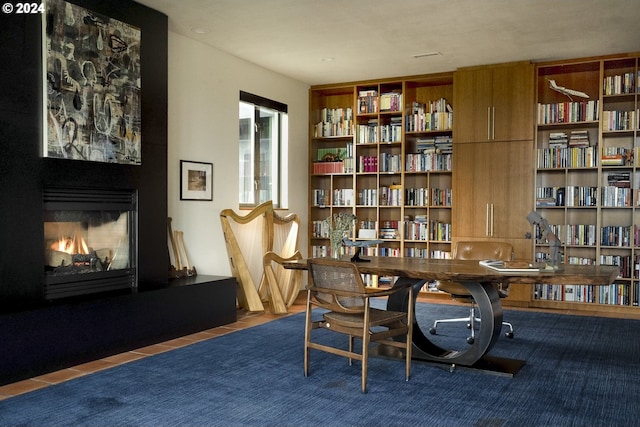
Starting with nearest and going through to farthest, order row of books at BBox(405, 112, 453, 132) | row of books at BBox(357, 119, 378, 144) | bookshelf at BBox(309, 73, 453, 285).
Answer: row of books at BBox(405, 112, 453, 132)
bookshelf at BBox(309, 73, 453, 285)
row of books at BBox(357, 119, 378, 144)

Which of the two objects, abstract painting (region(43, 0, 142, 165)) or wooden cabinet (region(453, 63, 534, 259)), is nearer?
abstract painting (region(43, 0, 142, 165))

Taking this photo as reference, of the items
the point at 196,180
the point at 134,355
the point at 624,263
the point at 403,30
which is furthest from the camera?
the point at 624,263

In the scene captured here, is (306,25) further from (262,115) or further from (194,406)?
(194,406)

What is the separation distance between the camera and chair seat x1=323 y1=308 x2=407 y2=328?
3403 millimetres

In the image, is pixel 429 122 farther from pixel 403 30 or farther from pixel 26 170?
pixel 26 170

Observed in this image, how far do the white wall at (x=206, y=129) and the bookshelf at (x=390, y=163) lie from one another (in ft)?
4.52

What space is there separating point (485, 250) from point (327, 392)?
7.83 feet

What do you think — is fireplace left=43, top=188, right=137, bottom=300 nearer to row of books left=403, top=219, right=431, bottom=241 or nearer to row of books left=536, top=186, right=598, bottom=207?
row of books left=403, top=219, right=431, bottom=241

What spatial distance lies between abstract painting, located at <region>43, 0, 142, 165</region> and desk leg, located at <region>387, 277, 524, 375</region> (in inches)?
95.5

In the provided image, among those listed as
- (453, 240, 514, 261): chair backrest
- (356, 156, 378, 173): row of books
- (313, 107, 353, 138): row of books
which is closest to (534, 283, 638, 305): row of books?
(453, 240, 514, 261): chair backrest

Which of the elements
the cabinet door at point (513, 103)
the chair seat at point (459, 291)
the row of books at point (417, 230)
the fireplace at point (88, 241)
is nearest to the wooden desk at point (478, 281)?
the chair seat at point (459, 291)

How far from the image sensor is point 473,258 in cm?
515

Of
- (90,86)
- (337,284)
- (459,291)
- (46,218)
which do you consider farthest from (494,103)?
(46,218)

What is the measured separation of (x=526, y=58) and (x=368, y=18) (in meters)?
2.23
